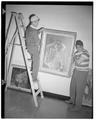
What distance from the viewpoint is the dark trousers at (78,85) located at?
178 cm

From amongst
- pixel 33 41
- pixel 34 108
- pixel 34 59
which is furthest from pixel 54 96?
pixel 33 41

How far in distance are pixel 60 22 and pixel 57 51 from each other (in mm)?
321

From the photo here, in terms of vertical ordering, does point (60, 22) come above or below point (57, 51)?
above

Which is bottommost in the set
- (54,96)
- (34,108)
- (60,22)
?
(34,108)

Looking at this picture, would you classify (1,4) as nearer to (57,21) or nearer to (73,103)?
(57,21)

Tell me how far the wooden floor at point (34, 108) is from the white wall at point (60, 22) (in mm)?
152

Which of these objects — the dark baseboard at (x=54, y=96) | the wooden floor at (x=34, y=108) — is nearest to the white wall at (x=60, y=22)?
the dark baseboard at (x=54, y=96)

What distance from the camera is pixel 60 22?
5.85 feet

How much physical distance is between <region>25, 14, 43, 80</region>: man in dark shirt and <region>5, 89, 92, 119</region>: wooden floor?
0.98ft

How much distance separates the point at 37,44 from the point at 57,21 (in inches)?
13.4

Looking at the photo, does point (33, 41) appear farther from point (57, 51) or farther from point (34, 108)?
point (34, 108)

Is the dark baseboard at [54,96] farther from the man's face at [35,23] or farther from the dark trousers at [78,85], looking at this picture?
the man's face at [35,23]

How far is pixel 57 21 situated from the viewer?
5.87ft

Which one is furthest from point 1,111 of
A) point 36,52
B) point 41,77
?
point 36,52
